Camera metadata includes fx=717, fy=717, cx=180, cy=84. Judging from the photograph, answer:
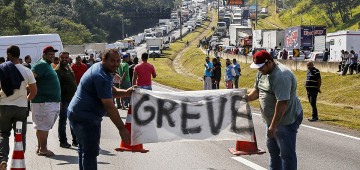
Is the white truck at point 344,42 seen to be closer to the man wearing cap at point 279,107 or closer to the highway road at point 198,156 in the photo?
the highway road at point 198,156

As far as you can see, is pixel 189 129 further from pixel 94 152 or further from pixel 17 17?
pixel 17 17

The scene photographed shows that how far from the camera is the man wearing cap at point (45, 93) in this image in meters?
12.4

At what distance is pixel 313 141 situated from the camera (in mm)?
15125


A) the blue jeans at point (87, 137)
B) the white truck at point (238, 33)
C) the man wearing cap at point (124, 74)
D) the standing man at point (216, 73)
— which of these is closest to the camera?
the blue jeans at point (87, 137)

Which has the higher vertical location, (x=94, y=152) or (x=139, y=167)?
(x=94, y=152)

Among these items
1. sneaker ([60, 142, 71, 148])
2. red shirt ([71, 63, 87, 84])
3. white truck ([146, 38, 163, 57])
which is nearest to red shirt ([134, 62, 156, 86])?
red shirt ([71, 63, 87, 84])

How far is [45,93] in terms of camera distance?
12.4 m

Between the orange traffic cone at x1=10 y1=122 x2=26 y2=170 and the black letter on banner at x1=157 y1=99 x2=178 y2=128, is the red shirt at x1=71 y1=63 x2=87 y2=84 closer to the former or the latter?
the black letter on banner at x1=157 y1=99 x2=178 y2=128

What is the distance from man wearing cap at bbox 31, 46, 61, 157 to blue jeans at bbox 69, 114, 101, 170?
393cm

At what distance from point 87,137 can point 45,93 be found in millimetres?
4139

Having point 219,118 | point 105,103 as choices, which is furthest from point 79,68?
point 105,103

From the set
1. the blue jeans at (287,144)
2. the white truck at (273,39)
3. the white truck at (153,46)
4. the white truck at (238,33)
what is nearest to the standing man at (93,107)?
the blue jeans at (287,144)

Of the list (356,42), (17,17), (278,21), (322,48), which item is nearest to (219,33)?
(278,21)

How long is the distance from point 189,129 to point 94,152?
276cm
